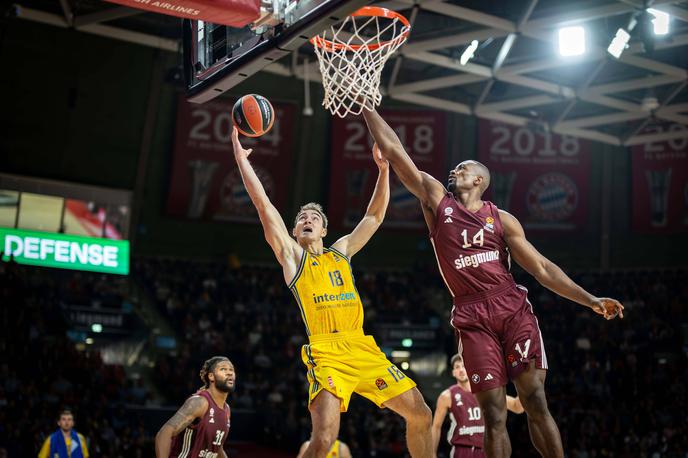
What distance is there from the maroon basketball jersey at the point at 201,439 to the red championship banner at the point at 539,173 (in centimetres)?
1948

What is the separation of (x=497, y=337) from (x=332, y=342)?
1228 millimetres

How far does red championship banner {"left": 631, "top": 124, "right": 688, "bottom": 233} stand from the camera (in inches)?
979

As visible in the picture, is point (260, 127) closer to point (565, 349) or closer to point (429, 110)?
point (565, 349)

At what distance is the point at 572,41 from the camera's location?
16.6 meters

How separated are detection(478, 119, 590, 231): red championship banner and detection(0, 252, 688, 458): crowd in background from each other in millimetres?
2172

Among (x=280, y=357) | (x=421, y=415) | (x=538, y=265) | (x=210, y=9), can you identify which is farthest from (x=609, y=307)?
(x=280, y=357)

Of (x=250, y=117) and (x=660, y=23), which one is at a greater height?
(x=660, y=23)

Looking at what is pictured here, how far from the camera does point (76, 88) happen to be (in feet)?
80.6

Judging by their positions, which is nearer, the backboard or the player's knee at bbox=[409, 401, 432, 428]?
the player's knee at bbox=[409, 401, 432, 428]

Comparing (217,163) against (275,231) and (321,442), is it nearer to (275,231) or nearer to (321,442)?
(275,231)

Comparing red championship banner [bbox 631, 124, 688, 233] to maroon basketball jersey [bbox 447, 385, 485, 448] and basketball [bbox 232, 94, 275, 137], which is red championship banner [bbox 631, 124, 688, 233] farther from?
basketball [bbox 232, 94, 275, 137]

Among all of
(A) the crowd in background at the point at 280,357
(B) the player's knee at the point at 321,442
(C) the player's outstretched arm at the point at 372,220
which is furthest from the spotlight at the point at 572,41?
(B) the player's knee at the point at 321,442

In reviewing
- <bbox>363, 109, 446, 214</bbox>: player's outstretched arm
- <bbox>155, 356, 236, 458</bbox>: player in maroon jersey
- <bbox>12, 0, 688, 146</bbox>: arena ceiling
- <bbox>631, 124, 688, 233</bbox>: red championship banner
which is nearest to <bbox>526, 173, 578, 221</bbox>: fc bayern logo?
<bbox>631, 124, 688, 233</bbox>: red championship banner

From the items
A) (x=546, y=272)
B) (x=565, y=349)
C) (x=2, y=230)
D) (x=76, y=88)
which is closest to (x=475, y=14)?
(x=565, y=349)
